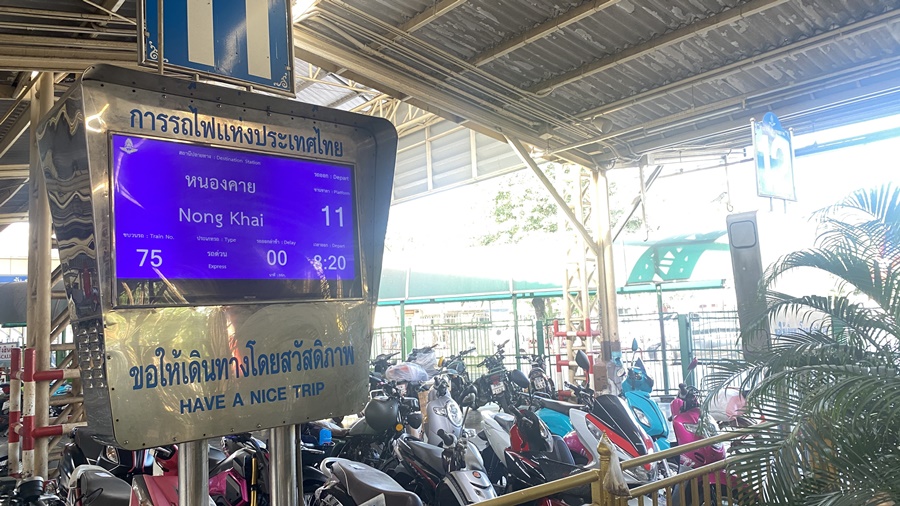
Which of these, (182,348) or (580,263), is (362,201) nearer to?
(182,348)

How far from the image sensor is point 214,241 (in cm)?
200

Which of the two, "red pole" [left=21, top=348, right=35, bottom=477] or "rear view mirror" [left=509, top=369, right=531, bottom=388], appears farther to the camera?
"rear view mirror" [left=509, top=369, right=531, bottom=388]

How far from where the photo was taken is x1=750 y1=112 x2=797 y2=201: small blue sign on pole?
6.90 metres

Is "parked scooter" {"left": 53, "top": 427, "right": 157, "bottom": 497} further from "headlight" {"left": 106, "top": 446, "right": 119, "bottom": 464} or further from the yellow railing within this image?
the yellow railing

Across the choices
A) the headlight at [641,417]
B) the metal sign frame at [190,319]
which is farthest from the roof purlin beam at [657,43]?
the metal sign frame at [190,319]

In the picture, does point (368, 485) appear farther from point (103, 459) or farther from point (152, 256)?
point (152, 256)

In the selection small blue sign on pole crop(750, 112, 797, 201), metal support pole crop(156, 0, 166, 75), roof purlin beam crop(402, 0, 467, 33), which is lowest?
metal support pole crop(156, 0, 166, 75)

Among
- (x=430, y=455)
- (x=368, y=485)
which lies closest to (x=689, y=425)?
(x=430, y=455)

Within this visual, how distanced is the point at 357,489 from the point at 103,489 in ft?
4.69

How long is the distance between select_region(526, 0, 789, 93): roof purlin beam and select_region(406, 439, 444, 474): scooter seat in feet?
15.8

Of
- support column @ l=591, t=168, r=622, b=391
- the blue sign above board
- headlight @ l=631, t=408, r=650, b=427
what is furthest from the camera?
support column @ l=591, t=168, r=622, b=391

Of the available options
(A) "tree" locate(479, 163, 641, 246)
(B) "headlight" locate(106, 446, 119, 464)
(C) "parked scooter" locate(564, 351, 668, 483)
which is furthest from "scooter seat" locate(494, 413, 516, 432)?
(A) "tree" locate(479, 163, 641, 246)

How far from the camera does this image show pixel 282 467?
2.24 m

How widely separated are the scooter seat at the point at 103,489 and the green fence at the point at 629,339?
7.02 m
